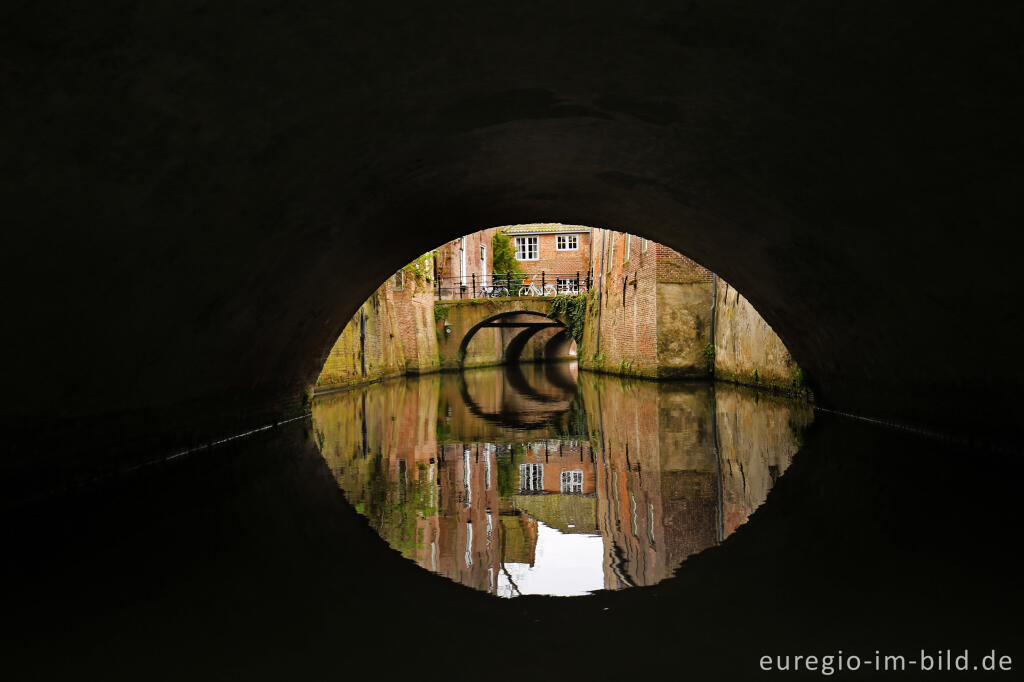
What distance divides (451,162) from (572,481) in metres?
2.85

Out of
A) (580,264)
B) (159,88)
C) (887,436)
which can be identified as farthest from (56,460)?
(580,264)

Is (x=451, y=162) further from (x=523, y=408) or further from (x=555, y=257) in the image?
(x=555, y=257)

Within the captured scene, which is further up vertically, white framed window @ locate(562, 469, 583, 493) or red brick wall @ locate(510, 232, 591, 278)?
red brick wall @ locate(510, 232, 591, 278)

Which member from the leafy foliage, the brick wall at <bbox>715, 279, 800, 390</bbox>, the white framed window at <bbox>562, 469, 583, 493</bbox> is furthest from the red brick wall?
the white framed window at <bbox>562, 469, 583, 493</bbox>

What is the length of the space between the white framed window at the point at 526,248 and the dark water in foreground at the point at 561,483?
40.2 meters

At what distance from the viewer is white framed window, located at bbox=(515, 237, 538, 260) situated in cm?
5222

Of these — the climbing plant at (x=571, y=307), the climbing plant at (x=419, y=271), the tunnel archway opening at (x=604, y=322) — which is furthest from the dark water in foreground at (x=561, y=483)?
the climbing plant at (x=571, y=307)

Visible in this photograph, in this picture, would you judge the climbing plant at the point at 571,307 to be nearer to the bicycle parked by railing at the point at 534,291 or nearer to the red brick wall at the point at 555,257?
the bicycle parked by railing at the point at 534,291

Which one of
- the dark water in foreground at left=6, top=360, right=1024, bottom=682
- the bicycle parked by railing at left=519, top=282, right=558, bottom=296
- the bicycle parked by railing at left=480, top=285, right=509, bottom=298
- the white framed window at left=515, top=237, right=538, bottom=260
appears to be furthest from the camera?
the white framed window at left=515, top=237, right=538, bottom=260

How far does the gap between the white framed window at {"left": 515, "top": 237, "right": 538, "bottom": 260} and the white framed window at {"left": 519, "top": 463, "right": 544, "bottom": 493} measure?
45477 millimetres

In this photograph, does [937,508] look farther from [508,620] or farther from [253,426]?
[253,426]

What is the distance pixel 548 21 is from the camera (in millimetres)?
3549

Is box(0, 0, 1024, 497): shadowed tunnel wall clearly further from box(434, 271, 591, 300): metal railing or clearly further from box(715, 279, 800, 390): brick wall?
box(434, 271, 591, 300): metal railing

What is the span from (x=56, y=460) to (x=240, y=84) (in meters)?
3.52
